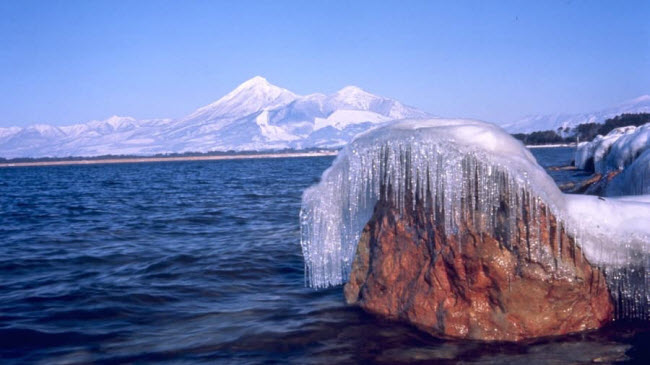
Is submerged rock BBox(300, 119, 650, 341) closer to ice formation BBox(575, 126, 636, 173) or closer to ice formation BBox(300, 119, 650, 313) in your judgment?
ice formation BBox(300, 119, 650, 313)

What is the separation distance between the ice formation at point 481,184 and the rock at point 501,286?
0.11 m

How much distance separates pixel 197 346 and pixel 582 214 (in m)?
3.20

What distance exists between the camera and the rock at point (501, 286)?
4141 mm

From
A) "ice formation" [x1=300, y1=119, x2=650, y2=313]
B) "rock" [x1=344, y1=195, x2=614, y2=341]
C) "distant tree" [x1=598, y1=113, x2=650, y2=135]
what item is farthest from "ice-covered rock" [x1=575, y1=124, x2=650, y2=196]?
"distant tree" [x1=598, y1=113, x2=650, y2=135]

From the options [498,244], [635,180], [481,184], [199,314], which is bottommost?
[199,314]

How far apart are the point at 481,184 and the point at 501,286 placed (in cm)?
79

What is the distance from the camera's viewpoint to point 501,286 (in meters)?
4.18

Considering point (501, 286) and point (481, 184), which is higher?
point (481, 184)

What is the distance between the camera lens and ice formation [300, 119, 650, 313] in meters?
4.20

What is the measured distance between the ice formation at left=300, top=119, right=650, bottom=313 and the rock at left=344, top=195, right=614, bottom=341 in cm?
11

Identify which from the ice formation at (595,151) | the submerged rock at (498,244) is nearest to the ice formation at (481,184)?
the submerged rock at (498,244)

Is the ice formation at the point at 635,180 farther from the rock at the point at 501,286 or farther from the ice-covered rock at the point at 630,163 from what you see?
the rock at the point at 501,286

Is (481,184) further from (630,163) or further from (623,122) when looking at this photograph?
(623,122)

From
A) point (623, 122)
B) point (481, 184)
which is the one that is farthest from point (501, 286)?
point (623, 122)
